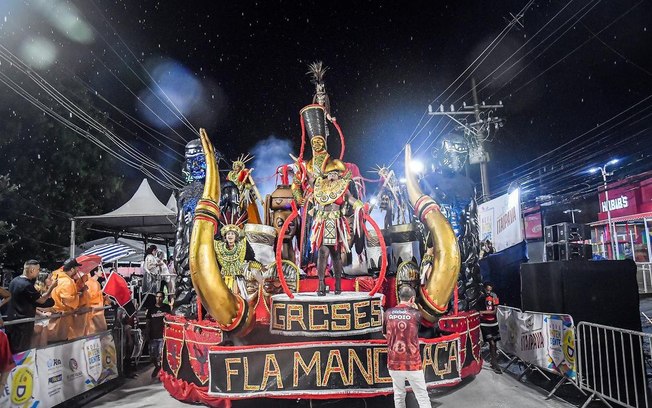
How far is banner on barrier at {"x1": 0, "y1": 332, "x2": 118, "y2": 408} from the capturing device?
580 cm

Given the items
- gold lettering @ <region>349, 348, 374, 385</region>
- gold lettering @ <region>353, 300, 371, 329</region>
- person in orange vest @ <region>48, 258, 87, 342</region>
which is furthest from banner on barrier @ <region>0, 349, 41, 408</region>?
gold lettering @ <region>353, 300, 371, 329</region>

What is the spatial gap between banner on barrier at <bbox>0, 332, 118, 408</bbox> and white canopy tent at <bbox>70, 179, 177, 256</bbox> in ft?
22.5

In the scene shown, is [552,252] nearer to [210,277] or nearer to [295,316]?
[295,316]

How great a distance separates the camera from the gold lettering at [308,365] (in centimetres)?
591

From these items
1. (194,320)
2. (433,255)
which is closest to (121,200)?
(194,320)

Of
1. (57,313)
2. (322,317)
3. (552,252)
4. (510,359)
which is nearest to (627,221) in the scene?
(510,359)

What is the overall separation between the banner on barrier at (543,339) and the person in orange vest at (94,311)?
772cm

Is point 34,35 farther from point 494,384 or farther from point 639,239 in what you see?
point 639,239

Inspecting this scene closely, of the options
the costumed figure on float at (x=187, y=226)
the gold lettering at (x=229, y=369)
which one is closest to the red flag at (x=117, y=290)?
the costumed figure on float at (x=187, y=226)

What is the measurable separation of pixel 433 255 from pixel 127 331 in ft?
20.7

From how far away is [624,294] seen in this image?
6.63 metres

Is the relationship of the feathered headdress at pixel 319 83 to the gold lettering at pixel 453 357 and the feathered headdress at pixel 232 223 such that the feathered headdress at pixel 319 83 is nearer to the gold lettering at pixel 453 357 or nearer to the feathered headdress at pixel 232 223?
→ the feathered headdress at pixel 232 223

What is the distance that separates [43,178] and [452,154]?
19252 millimetres

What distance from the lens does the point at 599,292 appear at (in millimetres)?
6711
